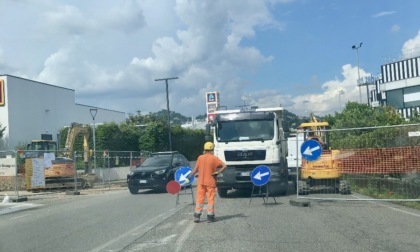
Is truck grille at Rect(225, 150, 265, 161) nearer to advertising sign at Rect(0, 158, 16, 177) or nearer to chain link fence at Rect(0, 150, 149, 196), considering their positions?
chain link fence at Rect(0, 150, 149, 196)

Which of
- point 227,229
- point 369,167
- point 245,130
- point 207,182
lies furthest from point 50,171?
point 227,229

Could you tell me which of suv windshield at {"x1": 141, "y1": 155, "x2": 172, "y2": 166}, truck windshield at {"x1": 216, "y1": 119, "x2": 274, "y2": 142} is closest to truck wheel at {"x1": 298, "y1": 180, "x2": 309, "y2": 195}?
truck windshield at {"x1": 216, "y1": 119, "x2": 274, "y2": 142}

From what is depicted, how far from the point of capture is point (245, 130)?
1686 cm

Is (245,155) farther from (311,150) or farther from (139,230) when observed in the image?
(139,230)

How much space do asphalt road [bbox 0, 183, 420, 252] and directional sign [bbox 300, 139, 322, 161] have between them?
1384 millimetres

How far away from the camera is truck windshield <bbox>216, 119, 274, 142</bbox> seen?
16703 mm

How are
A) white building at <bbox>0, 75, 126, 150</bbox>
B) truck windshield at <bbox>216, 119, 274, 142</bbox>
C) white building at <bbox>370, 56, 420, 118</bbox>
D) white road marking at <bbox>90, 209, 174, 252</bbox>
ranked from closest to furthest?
A: white road marking at <bbox>90, 209, 174, 252</bbox> < truck windshield at <bbox>216, 119, 274, 142</bbox> < white building at <bbox>0, 75, 126, 150</bbox> < white building at <bbox>370, 56, 420, 118</bbox>

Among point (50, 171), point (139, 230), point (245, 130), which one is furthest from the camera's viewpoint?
point (50, 171)

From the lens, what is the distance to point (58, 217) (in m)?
13.6

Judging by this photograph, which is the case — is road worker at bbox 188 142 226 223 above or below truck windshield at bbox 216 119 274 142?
below

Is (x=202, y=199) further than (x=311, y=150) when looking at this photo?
No

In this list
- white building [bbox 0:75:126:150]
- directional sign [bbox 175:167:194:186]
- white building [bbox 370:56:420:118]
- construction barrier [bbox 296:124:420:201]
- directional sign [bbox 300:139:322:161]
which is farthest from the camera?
white building [bbox 370:56:420:118]

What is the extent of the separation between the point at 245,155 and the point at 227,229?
6.61 metres

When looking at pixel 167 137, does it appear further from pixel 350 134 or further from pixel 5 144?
pixel 350 134
